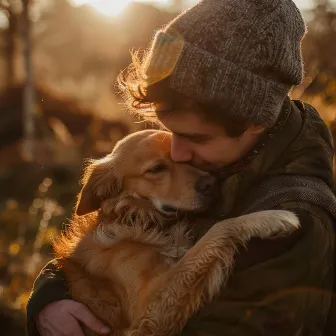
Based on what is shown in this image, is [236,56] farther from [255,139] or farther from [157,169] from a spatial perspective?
[157,169]

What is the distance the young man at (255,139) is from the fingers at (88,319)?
2.36 feet

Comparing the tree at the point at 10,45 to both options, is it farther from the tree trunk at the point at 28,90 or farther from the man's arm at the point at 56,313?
the man's arm at the point at 56,313

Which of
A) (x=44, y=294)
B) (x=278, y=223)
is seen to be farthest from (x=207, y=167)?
(x=44, y=294)

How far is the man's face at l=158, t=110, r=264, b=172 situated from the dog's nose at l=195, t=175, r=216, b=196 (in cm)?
26

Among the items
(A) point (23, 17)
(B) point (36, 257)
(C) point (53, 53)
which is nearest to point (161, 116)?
(B) point (36, 257)

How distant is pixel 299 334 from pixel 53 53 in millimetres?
45822

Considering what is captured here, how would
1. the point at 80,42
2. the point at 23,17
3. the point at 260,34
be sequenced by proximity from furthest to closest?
the point at 80,42, the point at 23,17, the point at 260,34

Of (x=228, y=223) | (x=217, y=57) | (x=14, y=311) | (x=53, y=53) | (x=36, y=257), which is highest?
(x=217, y=57)

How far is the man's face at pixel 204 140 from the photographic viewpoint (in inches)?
99.9

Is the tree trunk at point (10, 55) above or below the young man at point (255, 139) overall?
below

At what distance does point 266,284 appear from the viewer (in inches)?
82.5

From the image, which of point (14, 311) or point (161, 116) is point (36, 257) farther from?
point (161, 116)

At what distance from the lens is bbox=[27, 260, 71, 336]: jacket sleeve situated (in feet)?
9.75

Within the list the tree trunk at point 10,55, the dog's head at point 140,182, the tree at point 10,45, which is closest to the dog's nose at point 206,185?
the dog's head at point 140,182
